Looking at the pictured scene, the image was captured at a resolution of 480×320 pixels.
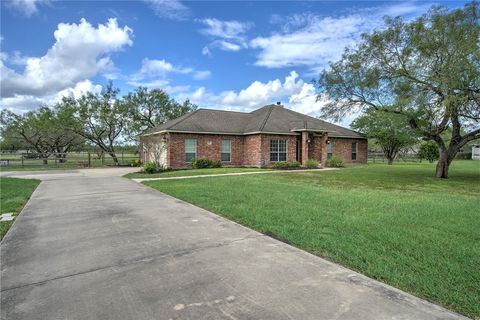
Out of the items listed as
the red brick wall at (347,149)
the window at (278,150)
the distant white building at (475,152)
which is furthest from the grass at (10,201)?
the distant white building at (475,152)

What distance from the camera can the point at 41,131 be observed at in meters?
31.3

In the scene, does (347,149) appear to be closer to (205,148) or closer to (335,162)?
(335,162)

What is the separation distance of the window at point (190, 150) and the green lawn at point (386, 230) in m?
11.1

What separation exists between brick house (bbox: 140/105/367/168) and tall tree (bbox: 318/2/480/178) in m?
6.17

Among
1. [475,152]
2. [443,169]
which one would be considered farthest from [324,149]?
[475,152]

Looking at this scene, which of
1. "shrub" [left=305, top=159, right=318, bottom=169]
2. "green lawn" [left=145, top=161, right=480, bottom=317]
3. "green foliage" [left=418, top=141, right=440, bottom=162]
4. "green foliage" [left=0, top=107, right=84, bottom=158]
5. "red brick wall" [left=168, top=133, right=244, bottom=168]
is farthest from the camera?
"green foliage" [left=418, top=141, right=440, bottom=162]

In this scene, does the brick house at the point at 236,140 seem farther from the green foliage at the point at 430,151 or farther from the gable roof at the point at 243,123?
the green foliage at the point at 430,151

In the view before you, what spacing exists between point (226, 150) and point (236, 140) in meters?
1.13

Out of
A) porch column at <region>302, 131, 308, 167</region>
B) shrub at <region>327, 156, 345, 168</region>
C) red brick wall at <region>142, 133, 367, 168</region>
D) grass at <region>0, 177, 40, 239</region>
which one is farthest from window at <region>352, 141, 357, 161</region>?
grass at <region>0, 177, 40, 239</region>

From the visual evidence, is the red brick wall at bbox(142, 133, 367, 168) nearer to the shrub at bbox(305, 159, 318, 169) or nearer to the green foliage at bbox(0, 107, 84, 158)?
the shrub at bbox(305, 159, 318, 169)

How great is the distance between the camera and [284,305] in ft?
9.23

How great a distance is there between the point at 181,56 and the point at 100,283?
1654cm

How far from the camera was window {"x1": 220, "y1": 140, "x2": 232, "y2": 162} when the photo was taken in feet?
71.5

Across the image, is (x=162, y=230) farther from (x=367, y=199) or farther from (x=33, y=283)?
(x=367, y=199)
